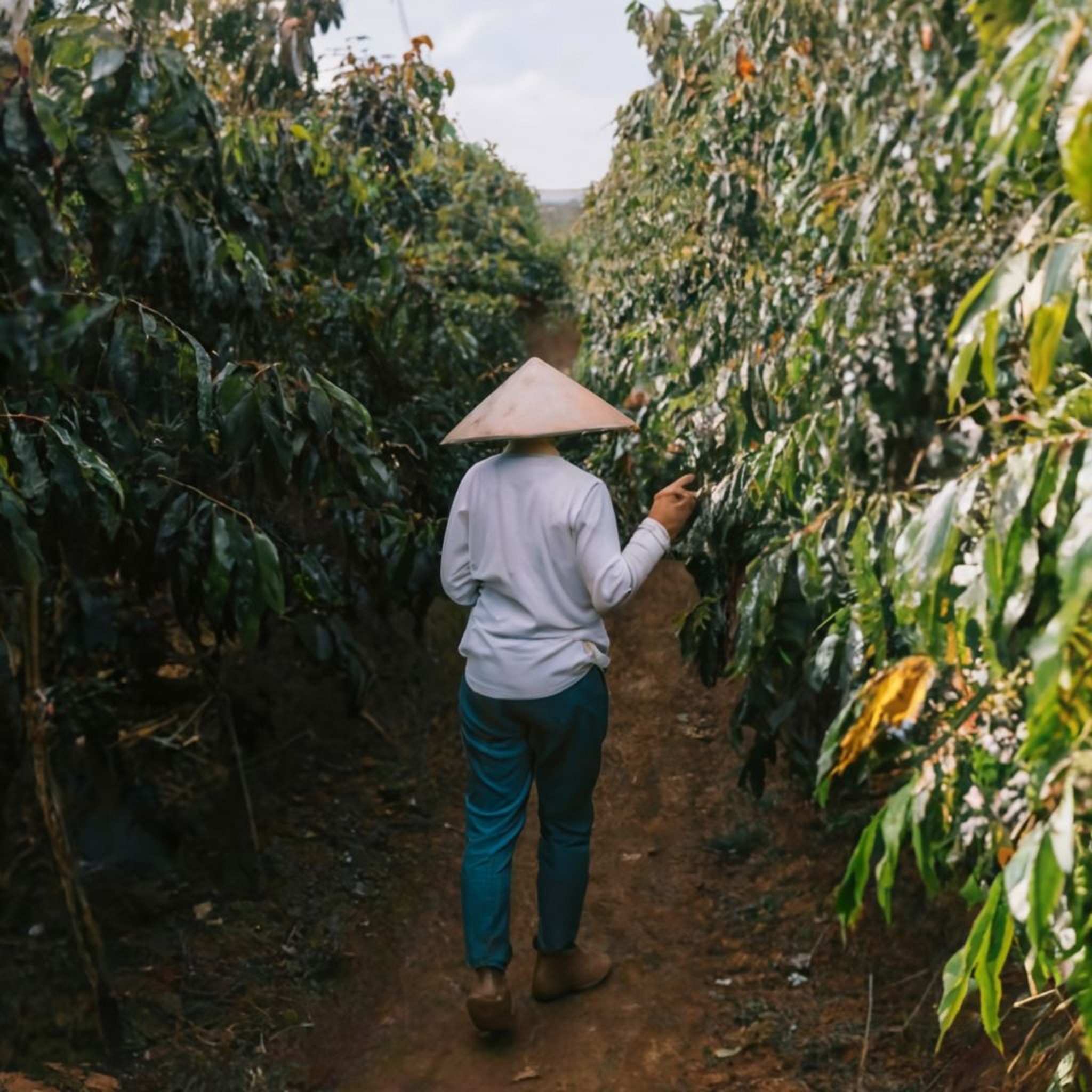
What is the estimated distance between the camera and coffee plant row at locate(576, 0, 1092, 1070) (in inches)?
53.1

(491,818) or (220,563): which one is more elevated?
(220,563)

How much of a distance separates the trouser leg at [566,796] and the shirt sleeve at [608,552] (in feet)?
0.93

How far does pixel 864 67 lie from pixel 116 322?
5.48 ft

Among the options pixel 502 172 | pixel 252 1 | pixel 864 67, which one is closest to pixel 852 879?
pixel 864 67

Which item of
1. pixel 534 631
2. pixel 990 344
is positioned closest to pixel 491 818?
pixel 534 631

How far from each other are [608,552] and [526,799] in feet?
2.46

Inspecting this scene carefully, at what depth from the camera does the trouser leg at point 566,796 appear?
3.14 metres

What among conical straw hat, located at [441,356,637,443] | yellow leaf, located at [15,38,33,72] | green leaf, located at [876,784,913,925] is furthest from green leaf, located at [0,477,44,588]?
green leaf, located at [876,784,913,925]

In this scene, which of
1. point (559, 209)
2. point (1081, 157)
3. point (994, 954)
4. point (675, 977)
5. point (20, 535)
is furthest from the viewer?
point (559, 209)

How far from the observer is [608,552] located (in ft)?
9.92

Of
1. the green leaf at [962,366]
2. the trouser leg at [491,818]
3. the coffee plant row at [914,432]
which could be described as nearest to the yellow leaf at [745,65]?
the coffee plant row at [914,432]

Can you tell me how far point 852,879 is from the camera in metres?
1.67

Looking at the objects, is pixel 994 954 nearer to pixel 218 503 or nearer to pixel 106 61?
pixel 218 503

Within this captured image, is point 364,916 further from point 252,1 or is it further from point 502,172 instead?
point 502,172
